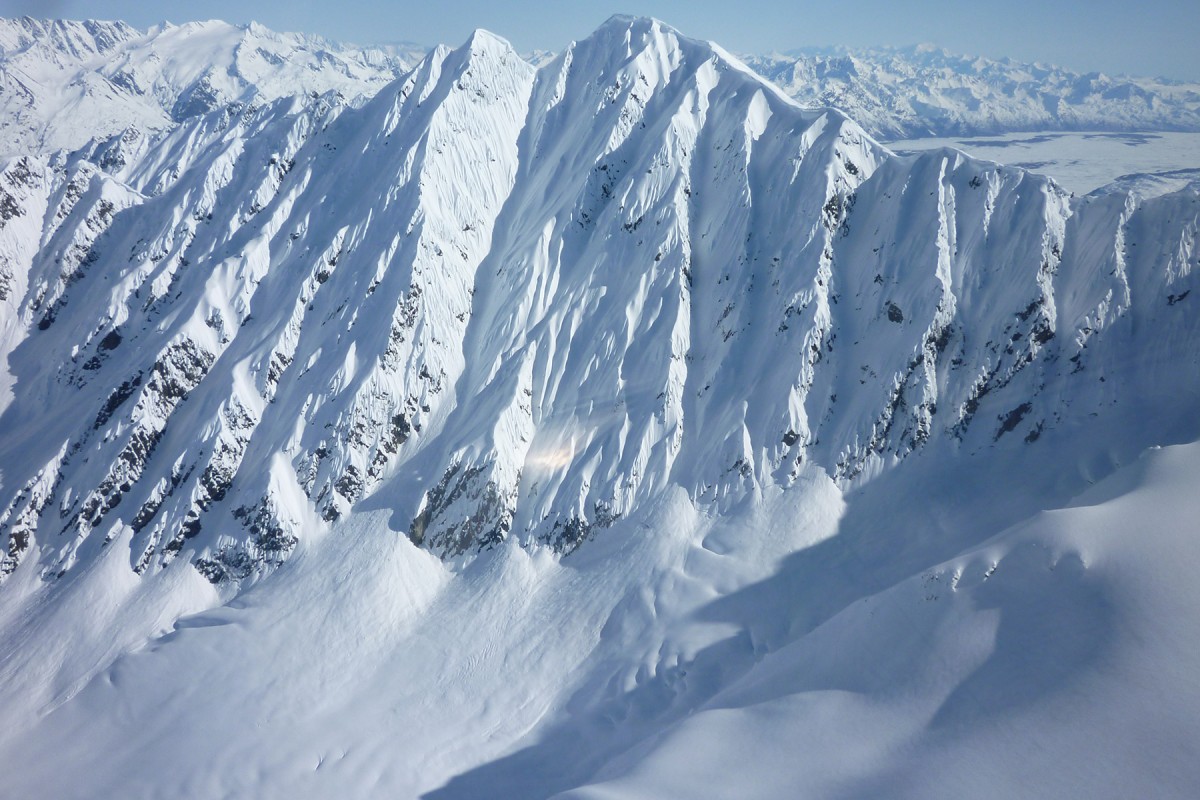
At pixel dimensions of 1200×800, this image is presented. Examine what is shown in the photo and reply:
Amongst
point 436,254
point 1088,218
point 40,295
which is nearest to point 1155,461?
point 1088,218

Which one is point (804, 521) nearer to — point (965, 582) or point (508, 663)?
point (965, 582)

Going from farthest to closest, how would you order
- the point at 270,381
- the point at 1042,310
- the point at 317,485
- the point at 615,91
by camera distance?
the point at 615,91 → the point at 270,381 → the point at 317,485 → the point at 1042,310

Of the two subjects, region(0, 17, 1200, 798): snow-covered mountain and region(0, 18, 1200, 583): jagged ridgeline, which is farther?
region(0, 18, 1200, 583): jagged ridgeline

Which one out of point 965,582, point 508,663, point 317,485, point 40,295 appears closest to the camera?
point 965,582

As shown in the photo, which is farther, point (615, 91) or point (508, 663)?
point (615, 91)
